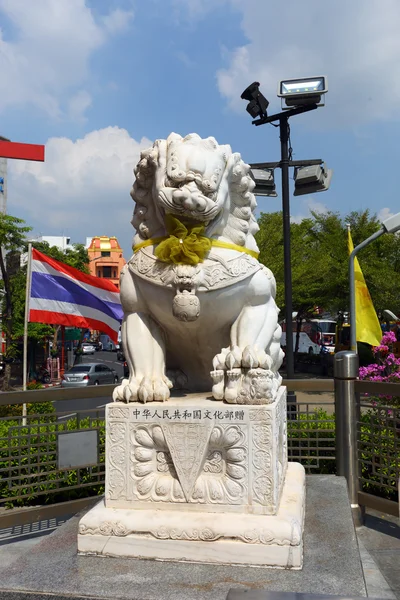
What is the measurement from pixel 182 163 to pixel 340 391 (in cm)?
256

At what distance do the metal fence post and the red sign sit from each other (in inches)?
239

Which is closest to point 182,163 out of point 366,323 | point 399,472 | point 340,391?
point 340,391

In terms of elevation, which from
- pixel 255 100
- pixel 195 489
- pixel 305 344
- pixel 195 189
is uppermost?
pixel 255 100

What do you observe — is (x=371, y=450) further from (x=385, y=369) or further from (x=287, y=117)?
(x=287, y=117)

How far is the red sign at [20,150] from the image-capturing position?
7.87 meters

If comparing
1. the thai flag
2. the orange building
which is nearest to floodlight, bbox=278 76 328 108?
the thai flag

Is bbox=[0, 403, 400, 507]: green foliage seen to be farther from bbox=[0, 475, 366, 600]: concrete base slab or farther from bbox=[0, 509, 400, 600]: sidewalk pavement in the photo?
bbox=[0, 475, 366, 600]: concrete base slab

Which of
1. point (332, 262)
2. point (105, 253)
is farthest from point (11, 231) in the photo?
point (105, 253)

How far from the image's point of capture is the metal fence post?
4.20 metres

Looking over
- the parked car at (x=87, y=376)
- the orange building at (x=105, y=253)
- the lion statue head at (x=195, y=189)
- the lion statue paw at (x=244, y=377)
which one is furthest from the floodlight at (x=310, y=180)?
the orange building at (x=105, y=253)

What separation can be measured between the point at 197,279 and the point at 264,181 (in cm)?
454

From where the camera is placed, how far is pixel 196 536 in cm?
229

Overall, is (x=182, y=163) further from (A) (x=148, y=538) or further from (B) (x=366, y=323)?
(B) (x=366, y=323)

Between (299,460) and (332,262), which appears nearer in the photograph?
(299,460)
